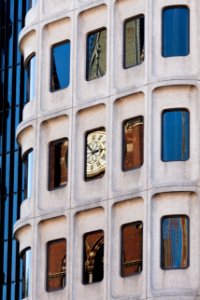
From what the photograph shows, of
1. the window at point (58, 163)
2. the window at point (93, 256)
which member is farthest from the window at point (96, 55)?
the window at point (93, 256)

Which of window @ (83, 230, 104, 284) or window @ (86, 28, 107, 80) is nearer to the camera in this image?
window @ (83, 230, 104, 284)

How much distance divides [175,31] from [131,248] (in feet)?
24.7

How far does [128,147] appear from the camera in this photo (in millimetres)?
67312

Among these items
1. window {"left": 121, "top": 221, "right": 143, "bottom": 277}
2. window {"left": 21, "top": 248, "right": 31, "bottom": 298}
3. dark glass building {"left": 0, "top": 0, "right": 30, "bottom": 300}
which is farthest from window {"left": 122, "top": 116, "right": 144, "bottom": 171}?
dark glass building {"left": 0, "top": 0, "right": 30, "bottom": 300}

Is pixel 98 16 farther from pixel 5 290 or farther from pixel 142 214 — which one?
pixel 5 290

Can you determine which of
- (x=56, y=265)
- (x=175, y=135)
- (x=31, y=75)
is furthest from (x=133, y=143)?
→ (x=31, y=75)

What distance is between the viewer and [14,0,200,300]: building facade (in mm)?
65438

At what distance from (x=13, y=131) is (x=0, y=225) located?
4631 mm

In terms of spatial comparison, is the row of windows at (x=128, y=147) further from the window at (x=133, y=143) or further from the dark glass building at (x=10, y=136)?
the dark glass building at (x=10, y=136)

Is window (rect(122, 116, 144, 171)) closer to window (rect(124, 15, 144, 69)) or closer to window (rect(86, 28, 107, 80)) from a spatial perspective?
window (rect(124, 15, 144, 69))

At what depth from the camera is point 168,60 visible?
220 feet

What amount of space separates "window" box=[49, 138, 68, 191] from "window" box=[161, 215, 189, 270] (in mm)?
5128

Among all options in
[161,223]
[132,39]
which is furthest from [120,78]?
[161,223]

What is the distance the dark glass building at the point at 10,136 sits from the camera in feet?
307
